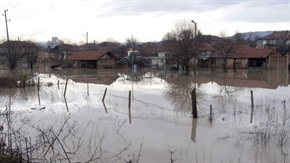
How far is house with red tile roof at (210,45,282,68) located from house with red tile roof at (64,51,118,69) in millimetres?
17796

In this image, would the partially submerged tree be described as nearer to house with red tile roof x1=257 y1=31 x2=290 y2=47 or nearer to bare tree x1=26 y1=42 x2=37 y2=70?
bare tree x1=26 y1=42 x2=37 y2=70

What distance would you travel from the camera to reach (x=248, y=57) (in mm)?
44062

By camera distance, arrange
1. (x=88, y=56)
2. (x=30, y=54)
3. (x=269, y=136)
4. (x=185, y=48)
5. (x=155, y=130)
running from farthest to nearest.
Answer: (x=88, y=56) < (x=30, y=54) < (x=185, y=48) < (x=155, y=130) < (x=269, y=136)

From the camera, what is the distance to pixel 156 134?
32.7 feet

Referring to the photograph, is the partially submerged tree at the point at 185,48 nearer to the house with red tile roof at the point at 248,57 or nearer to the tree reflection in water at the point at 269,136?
the house with red tile roof at the point at 248,57

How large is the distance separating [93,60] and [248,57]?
2516 centimetres

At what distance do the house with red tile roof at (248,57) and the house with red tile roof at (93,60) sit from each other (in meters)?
17.8

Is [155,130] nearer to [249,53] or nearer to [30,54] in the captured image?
[249,53]

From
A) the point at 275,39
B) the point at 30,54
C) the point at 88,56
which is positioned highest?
the point at 275,39

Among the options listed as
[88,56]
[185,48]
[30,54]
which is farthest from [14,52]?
[185,48]

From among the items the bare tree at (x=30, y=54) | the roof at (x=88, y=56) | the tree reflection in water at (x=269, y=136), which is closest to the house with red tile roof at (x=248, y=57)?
the roof at (x=88, y=56)

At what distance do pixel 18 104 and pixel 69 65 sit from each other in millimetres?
42448

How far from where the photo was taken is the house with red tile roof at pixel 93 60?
53816 mm

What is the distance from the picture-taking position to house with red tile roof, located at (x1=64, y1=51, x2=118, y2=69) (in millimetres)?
53816
